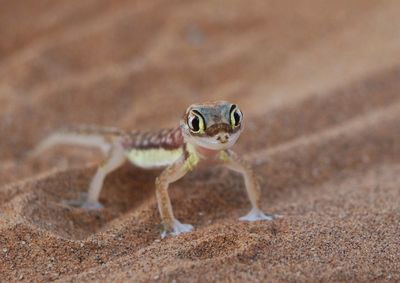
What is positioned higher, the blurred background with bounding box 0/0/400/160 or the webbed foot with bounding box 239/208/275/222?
Answer: the blurred background with bounding box 0/0/400/160

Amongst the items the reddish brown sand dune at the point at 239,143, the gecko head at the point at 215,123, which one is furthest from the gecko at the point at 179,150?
the reddish brown sand dune at the point at 239,143

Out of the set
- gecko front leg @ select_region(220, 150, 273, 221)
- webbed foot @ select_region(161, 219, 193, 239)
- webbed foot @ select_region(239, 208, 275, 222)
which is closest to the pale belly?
gecko front leg @ select_region(220, 150, 273, 221)

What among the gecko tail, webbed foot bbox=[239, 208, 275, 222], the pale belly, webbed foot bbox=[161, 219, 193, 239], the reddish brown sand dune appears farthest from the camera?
the gecko tail

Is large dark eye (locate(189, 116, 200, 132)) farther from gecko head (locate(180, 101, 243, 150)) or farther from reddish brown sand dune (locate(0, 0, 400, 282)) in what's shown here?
reddish brown sand dune (locate(0, 0, 400, 282))

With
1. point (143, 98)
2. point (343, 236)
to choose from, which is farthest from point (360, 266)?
point (143, 98)

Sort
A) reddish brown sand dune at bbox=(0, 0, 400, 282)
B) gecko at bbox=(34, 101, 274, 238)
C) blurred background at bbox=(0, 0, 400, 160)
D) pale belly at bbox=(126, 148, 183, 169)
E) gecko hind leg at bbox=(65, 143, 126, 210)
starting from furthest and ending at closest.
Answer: blurred background at bbox=(0, 0, 400, 160) → gecko hind leg at bbox=(65, 143, 126, 210) → pale belly at bbox=(126, 148, 183, 169) → gecko at bbox=(34, 101, 274, 238) → reddish brown sand dune at bbox=(0, 0, 400, 282)

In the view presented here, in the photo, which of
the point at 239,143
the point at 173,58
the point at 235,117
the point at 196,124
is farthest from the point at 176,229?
the point at 173,58
